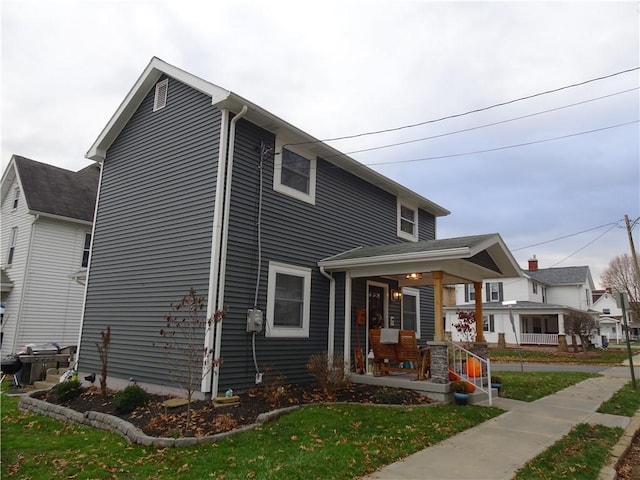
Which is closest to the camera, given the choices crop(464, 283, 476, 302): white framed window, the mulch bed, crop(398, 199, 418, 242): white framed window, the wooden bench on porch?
the mulch bed

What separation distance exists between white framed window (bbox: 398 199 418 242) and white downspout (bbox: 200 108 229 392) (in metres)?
7.03

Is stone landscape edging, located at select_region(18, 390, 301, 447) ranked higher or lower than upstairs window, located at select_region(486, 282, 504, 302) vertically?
lower

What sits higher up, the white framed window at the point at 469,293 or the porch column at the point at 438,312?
the white framed window at the point at 469,293

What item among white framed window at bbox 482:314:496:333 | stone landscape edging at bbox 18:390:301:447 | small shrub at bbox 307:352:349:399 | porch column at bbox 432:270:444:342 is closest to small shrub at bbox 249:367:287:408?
stone landscape edging at bbox 18:390:301:447

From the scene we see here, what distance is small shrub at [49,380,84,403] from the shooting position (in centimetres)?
855

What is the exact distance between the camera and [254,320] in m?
8.61

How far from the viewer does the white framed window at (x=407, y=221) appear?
14.2 metres

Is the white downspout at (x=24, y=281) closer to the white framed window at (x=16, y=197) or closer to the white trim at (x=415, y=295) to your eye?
the white framed window at (x=16, y=197)

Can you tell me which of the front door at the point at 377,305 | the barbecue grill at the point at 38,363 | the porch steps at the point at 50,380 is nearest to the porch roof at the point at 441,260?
the front door at the point at 377,305

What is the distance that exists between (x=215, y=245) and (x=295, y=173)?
10.1 feet

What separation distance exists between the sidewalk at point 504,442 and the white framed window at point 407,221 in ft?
20.5

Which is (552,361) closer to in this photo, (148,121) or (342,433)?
(342,433)

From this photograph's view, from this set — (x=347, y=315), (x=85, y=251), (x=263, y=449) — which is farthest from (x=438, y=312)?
(x=85, y=251)

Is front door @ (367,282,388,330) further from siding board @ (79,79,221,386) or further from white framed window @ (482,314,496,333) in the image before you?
white framed window @ (482,314,496,333)
